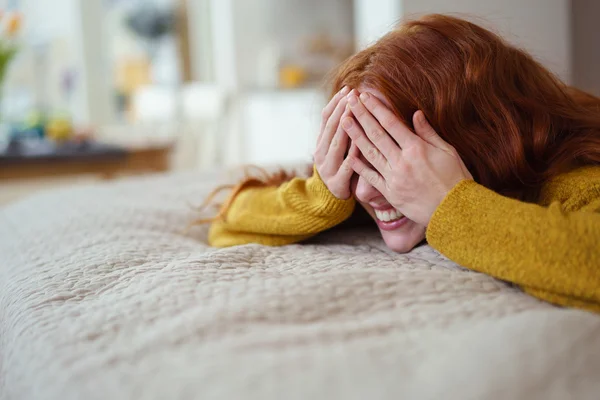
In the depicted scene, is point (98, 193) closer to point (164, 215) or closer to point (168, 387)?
point (164, 215)

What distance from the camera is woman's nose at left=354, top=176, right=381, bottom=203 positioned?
36.5 inches

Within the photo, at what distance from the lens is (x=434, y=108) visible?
886 mm

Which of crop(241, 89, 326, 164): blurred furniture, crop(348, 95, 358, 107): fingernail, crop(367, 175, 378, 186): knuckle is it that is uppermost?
crop(348, 95, 358, 107): fingernail

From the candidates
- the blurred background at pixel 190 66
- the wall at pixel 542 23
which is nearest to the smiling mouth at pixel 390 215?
the wall at pixel 542 23

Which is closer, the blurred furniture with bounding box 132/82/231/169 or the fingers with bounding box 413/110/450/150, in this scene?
the fingers with bounding box 413/110/450/150

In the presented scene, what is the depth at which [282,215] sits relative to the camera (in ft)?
3.50

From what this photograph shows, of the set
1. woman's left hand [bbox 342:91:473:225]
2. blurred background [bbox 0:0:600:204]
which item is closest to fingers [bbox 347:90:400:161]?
woman's left hand [bbox 342:91:473:225]

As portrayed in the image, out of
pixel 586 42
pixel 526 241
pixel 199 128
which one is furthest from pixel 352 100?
pixel 199 128

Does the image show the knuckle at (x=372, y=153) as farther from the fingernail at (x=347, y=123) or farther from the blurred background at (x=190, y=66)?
the blurred background at (x=190, y=66)

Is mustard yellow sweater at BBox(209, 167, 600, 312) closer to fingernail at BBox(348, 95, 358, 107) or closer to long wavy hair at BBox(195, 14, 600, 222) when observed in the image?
long wavy hair at BBox(195, 14, 600, 222)

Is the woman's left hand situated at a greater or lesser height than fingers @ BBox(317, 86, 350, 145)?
lesser

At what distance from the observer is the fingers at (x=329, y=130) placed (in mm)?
920

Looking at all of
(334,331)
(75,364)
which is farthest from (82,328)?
(334,331)

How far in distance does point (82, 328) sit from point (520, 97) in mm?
628
